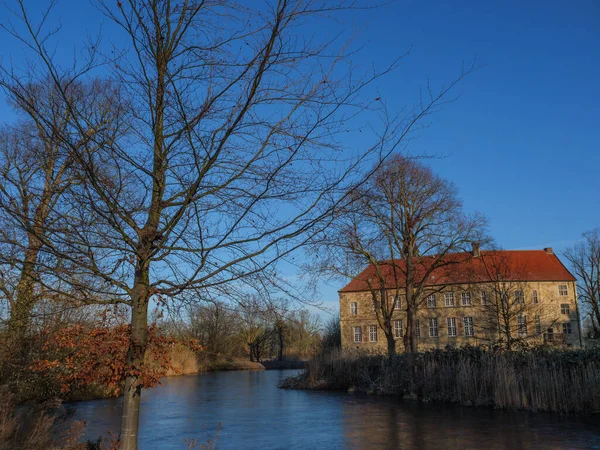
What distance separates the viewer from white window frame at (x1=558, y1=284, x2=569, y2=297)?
45.2 metres

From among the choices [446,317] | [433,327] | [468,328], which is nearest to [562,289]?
[468,328]

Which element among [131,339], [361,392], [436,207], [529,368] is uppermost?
[436,207]

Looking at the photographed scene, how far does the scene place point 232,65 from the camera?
372 centimetres

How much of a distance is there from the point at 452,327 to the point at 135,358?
148ft

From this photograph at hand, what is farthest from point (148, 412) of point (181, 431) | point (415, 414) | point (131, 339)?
point (131, 339)

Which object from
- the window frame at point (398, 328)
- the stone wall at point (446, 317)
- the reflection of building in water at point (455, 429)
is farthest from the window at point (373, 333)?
the reflection of building in water at point (455, 429)

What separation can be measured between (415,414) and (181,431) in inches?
249

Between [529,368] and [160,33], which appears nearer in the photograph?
[160,33]

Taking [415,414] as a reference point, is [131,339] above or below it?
above

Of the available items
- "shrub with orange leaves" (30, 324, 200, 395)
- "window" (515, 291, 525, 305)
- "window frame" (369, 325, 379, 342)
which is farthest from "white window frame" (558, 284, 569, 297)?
"shrub with orange leaves" (30, 324, 200, 395)

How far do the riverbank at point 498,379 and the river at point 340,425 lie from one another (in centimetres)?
61

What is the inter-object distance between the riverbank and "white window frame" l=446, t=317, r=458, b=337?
996 inches

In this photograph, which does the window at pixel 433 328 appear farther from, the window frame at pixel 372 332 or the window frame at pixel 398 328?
the window frame at pixel 372 332

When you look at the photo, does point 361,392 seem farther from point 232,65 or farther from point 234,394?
point 232,65
